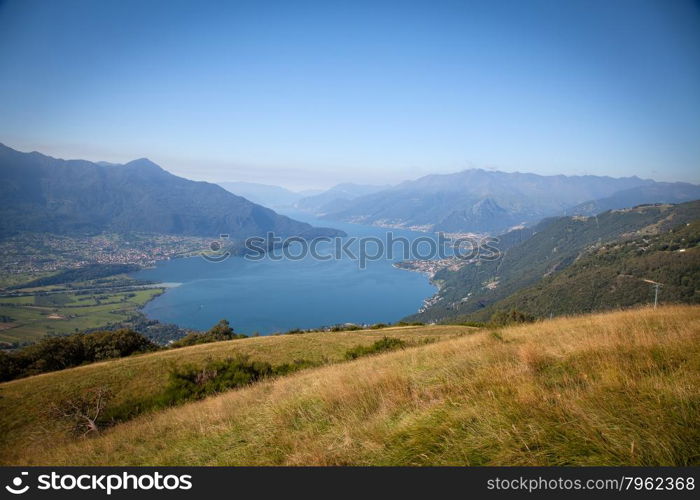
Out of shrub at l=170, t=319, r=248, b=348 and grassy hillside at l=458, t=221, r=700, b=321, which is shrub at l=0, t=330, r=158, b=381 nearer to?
shrub at l=170, t=319, r=248, b=348

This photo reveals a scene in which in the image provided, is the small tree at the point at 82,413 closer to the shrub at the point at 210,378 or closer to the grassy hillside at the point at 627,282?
the shrub at the point at 210,378

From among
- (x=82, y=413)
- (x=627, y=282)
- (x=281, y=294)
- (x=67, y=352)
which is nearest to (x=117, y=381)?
(x=82, y=413)

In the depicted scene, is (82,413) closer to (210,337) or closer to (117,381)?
(117,381)

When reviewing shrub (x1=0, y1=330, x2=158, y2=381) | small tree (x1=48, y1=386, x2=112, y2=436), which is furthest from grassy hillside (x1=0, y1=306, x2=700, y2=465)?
shrub (x1=0, y1=330, x2=158, y2=381)

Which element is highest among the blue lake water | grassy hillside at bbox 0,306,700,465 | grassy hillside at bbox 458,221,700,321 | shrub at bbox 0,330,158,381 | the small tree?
grassy hillside at bbox 0,306,700,465
